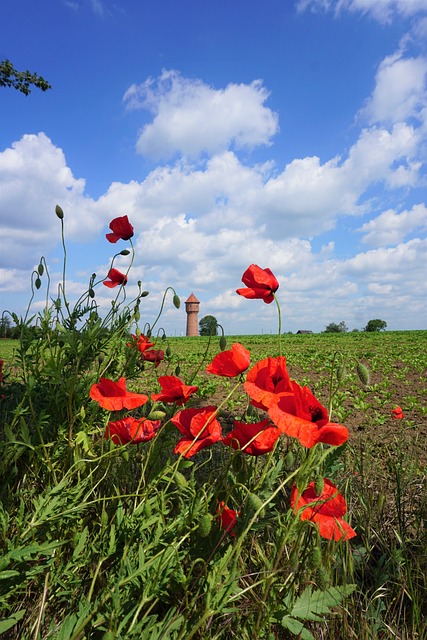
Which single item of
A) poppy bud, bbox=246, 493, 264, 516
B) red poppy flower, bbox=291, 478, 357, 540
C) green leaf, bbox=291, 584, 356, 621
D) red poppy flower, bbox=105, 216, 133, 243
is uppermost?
red poppy flower, bbox=105, 216, 133, 243

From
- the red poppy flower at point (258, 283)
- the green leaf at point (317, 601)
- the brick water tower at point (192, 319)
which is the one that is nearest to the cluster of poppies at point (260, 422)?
the red poppy flower at point (258, 283)

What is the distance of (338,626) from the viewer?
132 cm

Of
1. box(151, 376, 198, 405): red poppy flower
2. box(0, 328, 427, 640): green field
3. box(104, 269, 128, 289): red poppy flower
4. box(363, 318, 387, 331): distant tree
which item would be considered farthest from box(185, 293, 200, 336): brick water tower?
box(151, 376, 198, 405): red poppy flower

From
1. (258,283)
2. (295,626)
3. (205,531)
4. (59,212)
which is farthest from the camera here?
(59,212)

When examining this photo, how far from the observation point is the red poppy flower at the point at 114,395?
4.80ft

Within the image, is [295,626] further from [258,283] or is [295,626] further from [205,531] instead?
[258,283]

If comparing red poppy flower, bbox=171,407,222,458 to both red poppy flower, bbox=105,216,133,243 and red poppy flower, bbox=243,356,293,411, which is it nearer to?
red poppy flower, bbox=243,356,293,411

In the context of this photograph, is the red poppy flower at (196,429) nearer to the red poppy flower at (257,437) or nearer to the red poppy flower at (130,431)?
the red poppy flower at (257,437)

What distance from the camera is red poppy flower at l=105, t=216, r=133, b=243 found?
2.12 meters

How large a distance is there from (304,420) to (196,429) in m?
0.34

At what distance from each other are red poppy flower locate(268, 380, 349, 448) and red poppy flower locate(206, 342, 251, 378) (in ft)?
0.68

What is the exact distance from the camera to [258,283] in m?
1.47

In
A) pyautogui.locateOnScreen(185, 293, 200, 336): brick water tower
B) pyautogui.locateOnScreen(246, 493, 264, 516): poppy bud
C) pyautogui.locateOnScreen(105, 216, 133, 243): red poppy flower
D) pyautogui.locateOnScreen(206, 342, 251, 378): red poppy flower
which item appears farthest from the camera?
pyautogui.locateOnScreen(185, 293, 200, 336): brick water tower

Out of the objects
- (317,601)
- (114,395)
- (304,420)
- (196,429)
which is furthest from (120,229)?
(317,601)
